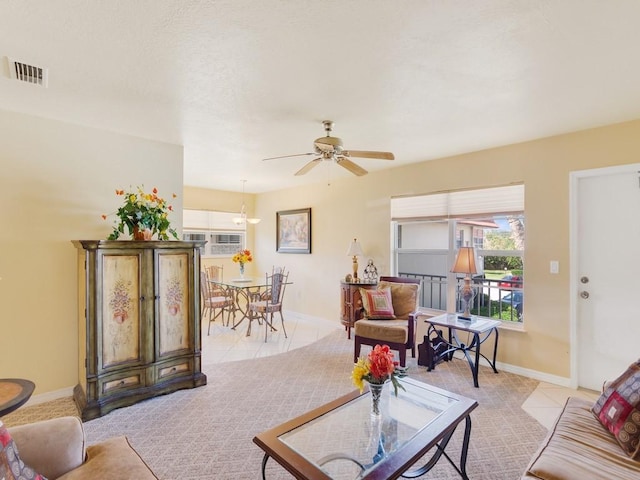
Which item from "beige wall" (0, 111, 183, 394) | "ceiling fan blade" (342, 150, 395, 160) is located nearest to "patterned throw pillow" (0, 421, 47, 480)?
"beige wall" (0, 111, 183, 394)

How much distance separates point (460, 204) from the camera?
420cm

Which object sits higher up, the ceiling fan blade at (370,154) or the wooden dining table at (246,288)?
the ceiling fan blade at (370,154)

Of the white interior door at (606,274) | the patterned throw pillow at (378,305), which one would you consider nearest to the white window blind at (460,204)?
the white interior door at (606,274)

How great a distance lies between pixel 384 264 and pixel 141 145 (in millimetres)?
3479

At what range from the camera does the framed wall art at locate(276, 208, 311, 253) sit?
6.20m

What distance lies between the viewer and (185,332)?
3318 mm

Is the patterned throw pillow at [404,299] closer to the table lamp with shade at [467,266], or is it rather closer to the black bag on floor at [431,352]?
the black bag on floor at [431,352]

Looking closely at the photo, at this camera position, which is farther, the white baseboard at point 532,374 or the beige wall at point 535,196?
the white baseboard at point 532,374

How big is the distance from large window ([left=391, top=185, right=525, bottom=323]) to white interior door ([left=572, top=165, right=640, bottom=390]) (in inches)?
21.2

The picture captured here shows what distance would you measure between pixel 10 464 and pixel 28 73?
7.56 feet

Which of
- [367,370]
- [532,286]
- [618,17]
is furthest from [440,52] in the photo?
[532,286]

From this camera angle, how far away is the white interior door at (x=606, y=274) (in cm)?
306

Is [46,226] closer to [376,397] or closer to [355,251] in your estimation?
[376,397]

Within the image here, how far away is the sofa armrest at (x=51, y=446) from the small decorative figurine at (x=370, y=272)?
13.1ft
